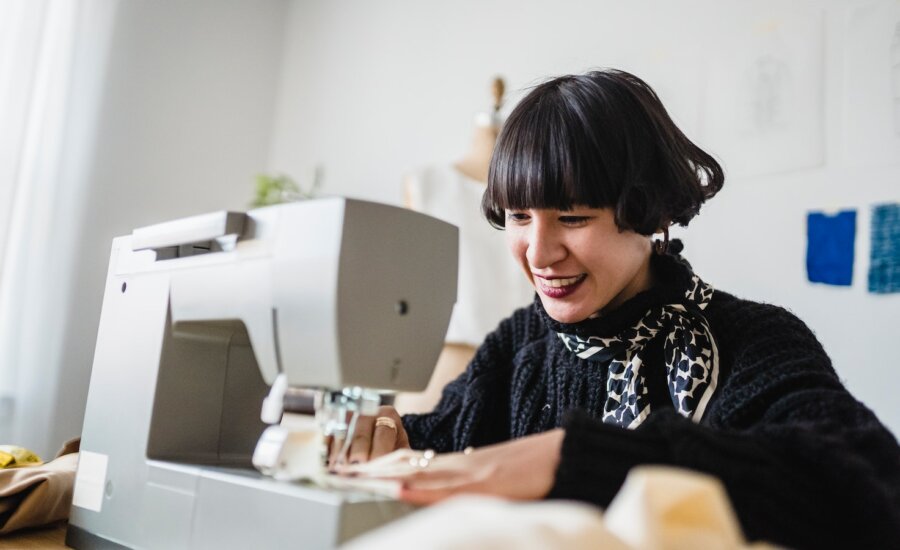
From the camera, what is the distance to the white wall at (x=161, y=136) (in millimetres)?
2494

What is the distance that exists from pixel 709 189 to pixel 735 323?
219 mm

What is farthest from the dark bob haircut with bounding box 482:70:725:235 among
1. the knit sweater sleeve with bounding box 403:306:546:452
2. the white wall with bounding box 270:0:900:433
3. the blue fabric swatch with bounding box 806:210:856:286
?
the blue fabric swatch with bounding box 806:210:856:286

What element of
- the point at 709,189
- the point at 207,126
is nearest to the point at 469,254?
the point at 709,189

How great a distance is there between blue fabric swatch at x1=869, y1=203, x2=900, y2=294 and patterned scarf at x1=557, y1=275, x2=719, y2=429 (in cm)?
67

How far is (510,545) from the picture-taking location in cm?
42

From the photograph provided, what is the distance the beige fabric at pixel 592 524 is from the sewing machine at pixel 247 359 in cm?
22

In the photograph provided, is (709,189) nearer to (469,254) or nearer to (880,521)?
(880,521)

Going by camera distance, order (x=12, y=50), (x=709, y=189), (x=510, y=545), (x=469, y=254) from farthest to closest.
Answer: (x=12, y=50)
(x=469, y=254)
(x=709, y=189)
(x=510, y=545)

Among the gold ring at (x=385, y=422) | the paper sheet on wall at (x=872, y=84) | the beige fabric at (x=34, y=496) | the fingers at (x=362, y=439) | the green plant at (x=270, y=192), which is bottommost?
the beige fabric at (x=34, y=496)

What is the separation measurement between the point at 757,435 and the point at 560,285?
0.42 metres

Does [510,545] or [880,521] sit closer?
[510,545]

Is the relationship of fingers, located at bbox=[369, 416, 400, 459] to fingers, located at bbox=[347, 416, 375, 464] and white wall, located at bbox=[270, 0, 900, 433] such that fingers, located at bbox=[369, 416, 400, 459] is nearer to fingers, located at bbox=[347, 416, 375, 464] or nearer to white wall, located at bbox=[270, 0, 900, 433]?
fingers, located at bbox=[347, 416, 375, 464]

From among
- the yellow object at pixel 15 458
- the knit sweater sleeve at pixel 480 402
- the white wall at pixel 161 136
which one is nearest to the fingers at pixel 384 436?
the knit sweater sleeve at pixel 480 402

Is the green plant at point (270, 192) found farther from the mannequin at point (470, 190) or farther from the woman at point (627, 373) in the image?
the woman at point (627, 373)
